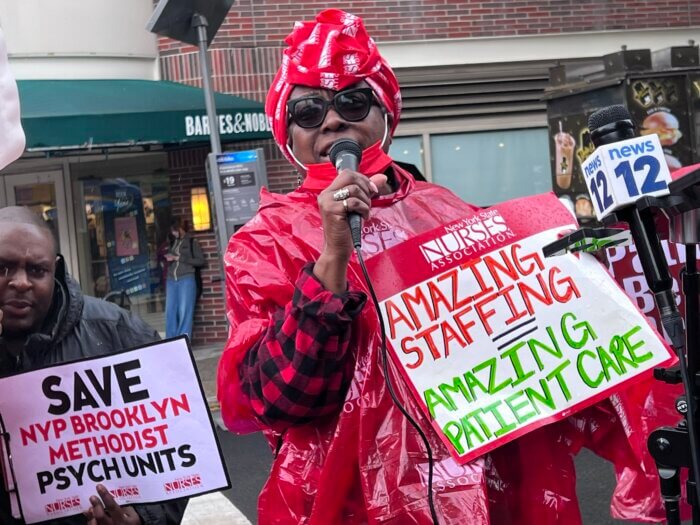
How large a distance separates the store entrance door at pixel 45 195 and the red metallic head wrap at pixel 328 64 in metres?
11.3

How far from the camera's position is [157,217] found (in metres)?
13.5

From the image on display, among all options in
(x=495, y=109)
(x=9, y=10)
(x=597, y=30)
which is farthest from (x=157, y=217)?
(x=597, y=30)

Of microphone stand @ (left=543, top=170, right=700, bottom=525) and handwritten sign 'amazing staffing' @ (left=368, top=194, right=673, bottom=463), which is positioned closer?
microphone stand @ (left=543, top=170, right=700, bottom=525)

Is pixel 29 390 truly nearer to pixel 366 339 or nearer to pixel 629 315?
pixel 366 339

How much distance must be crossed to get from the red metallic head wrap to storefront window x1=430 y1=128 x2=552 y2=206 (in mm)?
11685

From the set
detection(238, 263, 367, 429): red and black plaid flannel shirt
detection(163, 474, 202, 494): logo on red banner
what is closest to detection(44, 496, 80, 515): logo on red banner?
detection(163, 474, 202, 494): logo on red banner

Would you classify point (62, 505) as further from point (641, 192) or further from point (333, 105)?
point (641, 192)

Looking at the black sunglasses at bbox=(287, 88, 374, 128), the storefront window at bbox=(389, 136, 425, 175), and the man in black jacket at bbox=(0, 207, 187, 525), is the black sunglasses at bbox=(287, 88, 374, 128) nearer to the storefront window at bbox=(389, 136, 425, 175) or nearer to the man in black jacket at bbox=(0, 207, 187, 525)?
the man in black jacket at bbox=(0, 207, 187, 525)

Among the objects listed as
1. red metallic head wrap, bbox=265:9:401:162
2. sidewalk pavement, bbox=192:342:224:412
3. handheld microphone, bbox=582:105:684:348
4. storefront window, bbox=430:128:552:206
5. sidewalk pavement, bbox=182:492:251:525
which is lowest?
sidewalk pavement, bbox=192:342:224:412

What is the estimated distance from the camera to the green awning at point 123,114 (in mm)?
11000

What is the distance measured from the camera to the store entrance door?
13047mm

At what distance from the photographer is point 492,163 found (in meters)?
14.0

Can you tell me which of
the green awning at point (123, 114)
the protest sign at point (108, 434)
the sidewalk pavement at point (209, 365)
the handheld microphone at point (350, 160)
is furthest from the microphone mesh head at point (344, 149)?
the green awning at point (123, 114)

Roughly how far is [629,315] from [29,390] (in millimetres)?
1285
